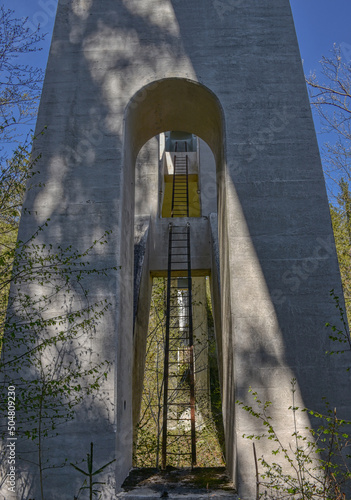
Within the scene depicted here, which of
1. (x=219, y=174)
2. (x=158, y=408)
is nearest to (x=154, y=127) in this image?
(x=219, y=174)

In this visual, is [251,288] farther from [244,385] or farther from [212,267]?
[212,267]

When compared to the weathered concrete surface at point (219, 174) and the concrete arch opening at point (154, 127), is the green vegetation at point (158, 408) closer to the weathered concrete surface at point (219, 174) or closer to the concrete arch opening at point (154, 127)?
the concrete arch opening at point (154, 127)

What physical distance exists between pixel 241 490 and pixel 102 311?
1963 millimetres

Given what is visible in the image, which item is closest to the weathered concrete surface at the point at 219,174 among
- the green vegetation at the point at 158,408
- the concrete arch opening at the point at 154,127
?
the concrete arch opening at the point at 154,127

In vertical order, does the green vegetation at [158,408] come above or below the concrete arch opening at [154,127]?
below

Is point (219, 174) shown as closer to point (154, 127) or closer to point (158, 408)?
point (154, 127)

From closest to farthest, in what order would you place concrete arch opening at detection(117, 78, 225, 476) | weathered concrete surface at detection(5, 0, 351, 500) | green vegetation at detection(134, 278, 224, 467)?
weathered concrete surface at detection(5, 0, 351, 500) < concrete arch opening at detection(117, 78, 225, 476) < green vegetation at detection(134, 278, 224, 467)

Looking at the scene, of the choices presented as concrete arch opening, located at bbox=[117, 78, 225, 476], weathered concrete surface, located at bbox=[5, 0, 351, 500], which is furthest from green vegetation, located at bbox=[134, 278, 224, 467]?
weathered concrete surface, located at bbox=[5, 0, 351, 500]

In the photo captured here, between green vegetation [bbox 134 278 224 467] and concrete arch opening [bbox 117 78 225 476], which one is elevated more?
concrete arch opening [bbox 117 78 225 476]

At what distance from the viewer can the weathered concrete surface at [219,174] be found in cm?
375

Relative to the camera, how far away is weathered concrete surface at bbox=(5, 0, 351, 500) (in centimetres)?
375

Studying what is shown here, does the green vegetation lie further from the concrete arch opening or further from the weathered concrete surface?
Answer: the weathered concrete surface

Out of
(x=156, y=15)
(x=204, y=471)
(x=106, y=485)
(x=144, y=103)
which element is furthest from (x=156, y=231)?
(x=106, y=485)

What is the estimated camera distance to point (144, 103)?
4988mm
